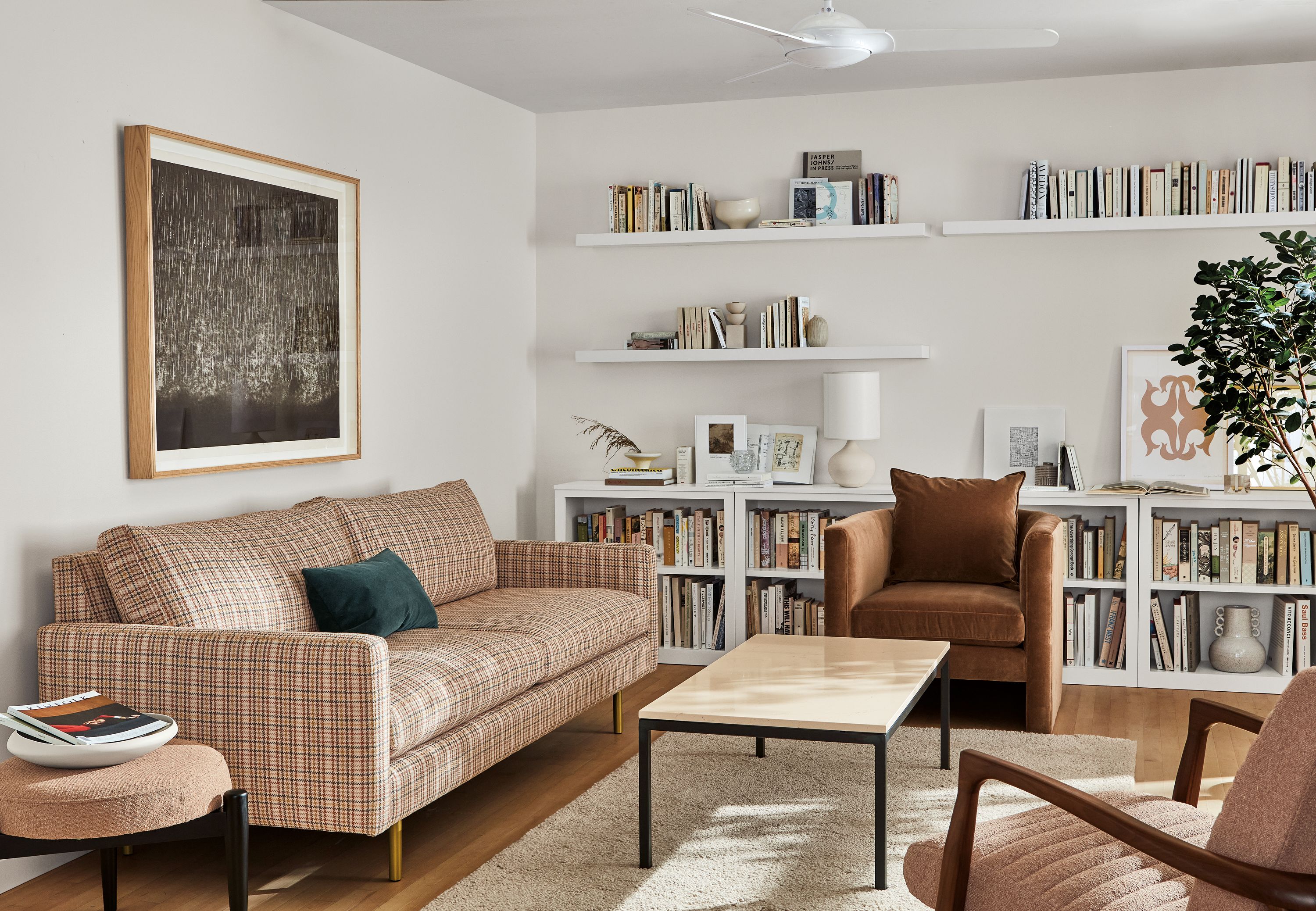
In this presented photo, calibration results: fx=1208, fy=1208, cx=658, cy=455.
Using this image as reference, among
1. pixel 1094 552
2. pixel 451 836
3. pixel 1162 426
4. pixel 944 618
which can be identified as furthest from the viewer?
pixel 1162 426

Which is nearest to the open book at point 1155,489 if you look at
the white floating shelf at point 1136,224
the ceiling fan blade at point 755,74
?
the white floating shelf at point 1136,224

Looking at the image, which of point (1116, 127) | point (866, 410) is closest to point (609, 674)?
point (866, 410)

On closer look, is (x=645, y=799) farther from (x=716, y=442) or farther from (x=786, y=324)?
(x=786, y=324)

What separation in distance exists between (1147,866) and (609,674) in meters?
2.41

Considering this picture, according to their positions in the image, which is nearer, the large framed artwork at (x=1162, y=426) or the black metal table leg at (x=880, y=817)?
the black metal table leg at (x=880, y=817)

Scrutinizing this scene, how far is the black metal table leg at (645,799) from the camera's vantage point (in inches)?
121

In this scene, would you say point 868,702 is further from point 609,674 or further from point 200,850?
point 200,850

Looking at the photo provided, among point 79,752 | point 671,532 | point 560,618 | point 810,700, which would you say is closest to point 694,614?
point 671,532

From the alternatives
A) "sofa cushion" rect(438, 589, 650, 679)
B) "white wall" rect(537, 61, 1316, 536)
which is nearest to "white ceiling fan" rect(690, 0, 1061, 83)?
"white wall" rect(537, 61, 1316, 536)

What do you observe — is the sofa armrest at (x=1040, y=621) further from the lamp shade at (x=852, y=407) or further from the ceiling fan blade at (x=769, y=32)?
the ceiling fan blade at (x=769, y=32)

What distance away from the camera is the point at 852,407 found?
211 inches

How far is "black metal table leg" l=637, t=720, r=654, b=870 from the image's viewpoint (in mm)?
3072

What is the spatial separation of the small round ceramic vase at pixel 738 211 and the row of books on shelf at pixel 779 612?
1.70 m

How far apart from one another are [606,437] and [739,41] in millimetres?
2115
